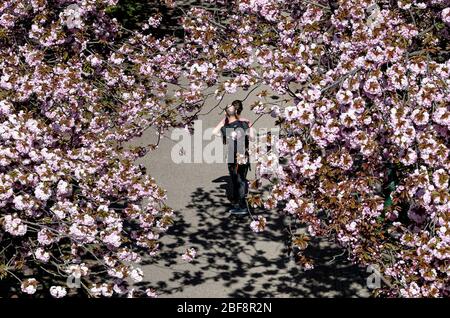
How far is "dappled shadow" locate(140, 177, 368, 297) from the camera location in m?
10.1

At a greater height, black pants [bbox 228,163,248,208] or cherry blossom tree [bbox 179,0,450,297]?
black pants [bbox 228,163,248,208]

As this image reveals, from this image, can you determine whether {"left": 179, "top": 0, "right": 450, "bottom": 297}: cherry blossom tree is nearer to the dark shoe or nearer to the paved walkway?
the paved walkway

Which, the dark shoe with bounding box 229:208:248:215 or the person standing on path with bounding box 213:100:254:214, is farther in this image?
the dark shoe with bounding box 229:208:248:215

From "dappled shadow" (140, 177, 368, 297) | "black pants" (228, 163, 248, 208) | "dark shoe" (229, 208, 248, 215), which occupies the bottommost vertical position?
"dappled shadow" (140, 177, 368, 297)

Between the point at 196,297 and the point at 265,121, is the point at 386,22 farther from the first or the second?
the point at 265,121

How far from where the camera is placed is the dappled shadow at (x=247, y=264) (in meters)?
10.1

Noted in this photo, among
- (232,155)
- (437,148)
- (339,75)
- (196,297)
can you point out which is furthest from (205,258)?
(437,148)

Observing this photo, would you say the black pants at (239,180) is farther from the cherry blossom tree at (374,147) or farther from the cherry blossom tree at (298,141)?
the cherry blossom tree at (374,147)

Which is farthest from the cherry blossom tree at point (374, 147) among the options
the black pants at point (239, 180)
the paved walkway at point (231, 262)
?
the black pants at point (239, 180)

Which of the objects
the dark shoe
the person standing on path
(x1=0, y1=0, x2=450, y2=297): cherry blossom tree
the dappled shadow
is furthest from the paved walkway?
(x1=0, y1=0, x2=450, y2=297): cherry blossom tree

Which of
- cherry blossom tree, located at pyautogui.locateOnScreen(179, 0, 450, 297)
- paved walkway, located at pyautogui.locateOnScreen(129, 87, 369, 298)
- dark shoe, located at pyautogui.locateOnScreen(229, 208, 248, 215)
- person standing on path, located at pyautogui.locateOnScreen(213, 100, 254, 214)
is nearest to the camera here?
cherry blossom tree, located at pyautogui.locateOnScreen(179, 0, 450, 297)

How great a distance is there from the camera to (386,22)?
769 cm

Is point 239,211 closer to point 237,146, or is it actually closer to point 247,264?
point 237,146
